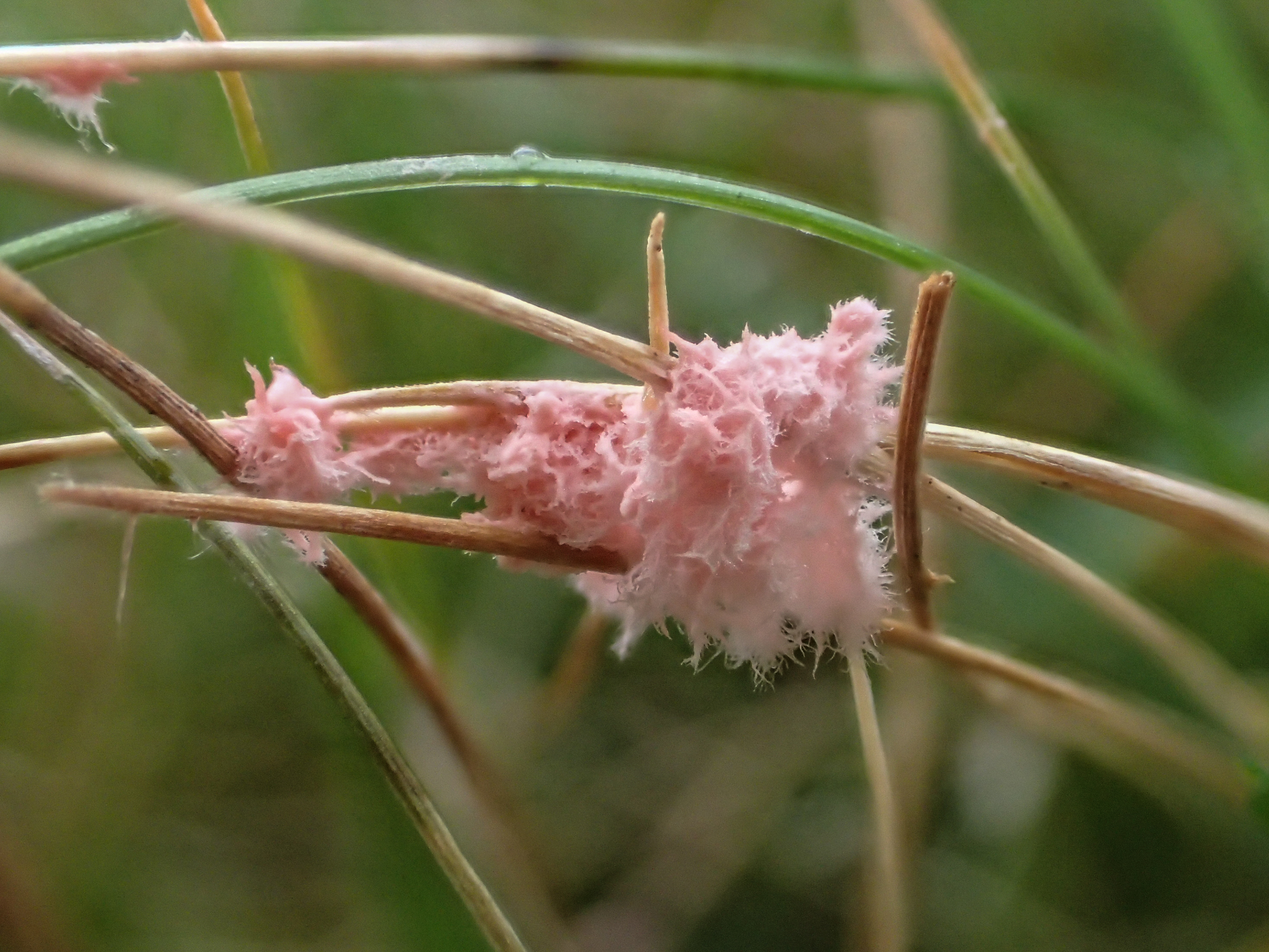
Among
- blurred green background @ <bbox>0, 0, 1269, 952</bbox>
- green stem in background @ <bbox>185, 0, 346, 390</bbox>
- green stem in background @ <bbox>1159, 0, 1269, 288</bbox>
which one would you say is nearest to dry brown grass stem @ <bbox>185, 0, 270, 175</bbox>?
green stem in background @ <bbox>185, 0, 346, 390</bbox>

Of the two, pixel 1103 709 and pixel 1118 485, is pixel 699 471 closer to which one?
pixel 1118 485

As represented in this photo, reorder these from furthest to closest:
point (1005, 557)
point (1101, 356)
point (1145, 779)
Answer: point (1005, 557) → point (1145, 779) → point (1101, 356)

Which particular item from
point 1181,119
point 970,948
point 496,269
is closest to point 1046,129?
point 1181,119

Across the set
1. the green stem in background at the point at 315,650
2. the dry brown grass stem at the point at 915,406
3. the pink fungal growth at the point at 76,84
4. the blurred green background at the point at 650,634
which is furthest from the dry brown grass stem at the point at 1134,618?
the pink fungal growth at the point at 76,84

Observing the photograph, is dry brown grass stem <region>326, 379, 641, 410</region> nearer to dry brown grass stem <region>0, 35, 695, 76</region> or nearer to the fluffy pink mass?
the fluffy pink mass

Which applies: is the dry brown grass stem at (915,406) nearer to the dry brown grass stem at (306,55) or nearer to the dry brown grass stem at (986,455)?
the dry brown grass stem at (986,455)

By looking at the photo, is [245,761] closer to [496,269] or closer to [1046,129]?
[496,269]
